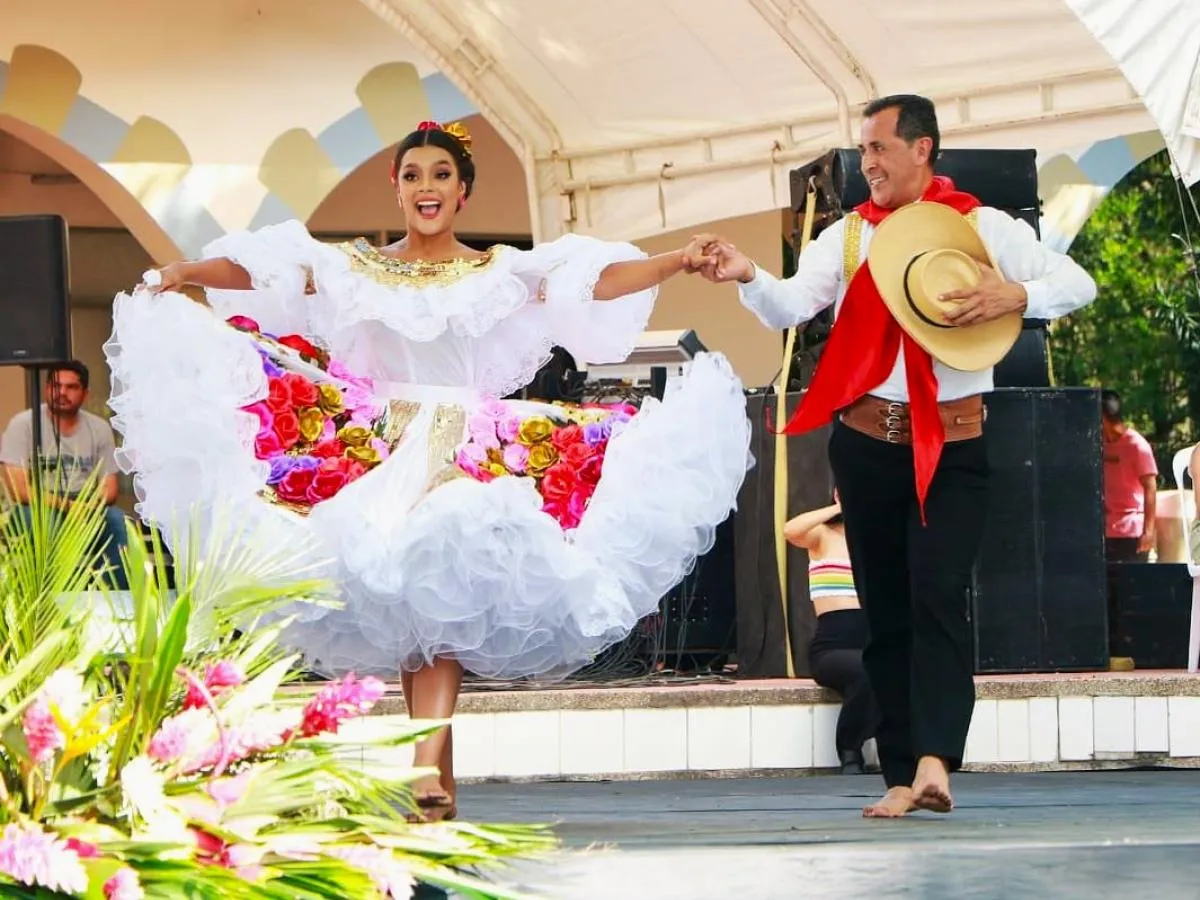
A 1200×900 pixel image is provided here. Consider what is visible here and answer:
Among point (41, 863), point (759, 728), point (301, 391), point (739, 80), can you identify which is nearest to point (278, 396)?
point (301, 391)

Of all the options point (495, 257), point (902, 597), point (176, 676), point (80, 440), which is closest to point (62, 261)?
point (80, 440)

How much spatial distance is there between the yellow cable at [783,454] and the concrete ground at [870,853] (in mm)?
2025

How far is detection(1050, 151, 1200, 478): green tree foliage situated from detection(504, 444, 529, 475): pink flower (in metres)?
14.3

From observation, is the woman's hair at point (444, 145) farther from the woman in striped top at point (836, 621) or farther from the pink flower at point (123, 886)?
the pink flower at point (123, 886)

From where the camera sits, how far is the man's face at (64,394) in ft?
30.3

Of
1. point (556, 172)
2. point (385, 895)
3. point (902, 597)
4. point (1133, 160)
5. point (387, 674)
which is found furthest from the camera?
point (556, 172)

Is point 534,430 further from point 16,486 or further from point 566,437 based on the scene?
point 16,486

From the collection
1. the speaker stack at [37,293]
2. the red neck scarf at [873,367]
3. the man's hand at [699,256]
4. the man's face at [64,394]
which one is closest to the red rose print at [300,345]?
the man's hand at [699,256]

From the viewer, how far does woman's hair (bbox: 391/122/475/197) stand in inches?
208

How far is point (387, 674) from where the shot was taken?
5.05 meters

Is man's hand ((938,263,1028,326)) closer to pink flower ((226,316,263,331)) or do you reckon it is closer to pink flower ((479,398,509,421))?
pink flower ((479,398,509,421))

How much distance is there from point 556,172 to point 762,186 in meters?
1.37

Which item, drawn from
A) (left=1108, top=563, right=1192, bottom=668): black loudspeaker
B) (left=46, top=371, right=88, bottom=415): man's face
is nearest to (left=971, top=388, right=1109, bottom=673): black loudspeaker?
(left=1108, top=563, right=1192, bottom=668): black loudspeaker

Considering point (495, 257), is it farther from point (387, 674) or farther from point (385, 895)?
Answer: point (385, 895)
